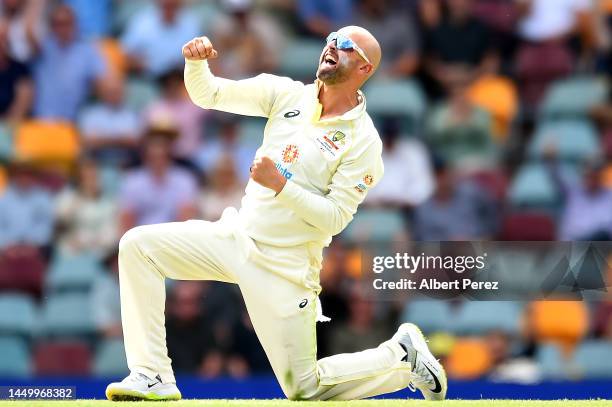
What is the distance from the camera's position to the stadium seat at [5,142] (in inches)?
384

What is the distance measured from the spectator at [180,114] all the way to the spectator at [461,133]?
186cm

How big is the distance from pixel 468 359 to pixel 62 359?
9.86 ft

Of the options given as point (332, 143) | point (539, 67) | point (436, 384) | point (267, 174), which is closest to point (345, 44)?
point (332, 143)

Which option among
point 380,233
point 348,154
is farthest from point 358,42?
point 380,233

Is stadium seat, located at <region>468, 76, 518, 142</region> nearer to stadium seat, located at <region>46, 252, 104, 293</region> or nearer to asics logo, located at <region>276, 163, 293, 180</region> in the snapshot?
stadium seat, located at <region>46, 252, 104, 293</region>

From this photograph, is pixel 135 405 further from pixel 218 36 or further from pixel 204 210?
pixel 218 36

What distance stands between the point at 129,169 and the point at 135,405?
177 inches

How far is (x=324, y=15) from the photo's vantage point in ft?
33.0

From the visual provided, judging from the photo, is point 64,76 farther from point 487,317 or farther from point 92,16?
point 487,317

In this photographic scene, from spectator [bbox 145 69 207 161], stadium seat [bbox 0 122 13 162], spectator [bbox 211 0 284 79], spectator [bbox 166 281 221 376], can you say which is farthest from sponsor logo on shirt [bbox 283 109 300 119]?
stadium seat [bbox 0 122 13 162]

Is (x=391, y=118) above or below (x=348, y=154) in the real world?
above

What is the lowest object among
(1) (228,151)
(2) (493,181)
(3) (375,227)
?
(3) (375,227)

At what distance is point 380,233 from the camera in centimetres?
916

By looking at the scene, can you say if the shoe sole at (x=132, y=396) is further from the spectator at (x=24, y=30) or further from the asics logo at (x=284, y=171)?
the spectator at (x=24, y=30)
